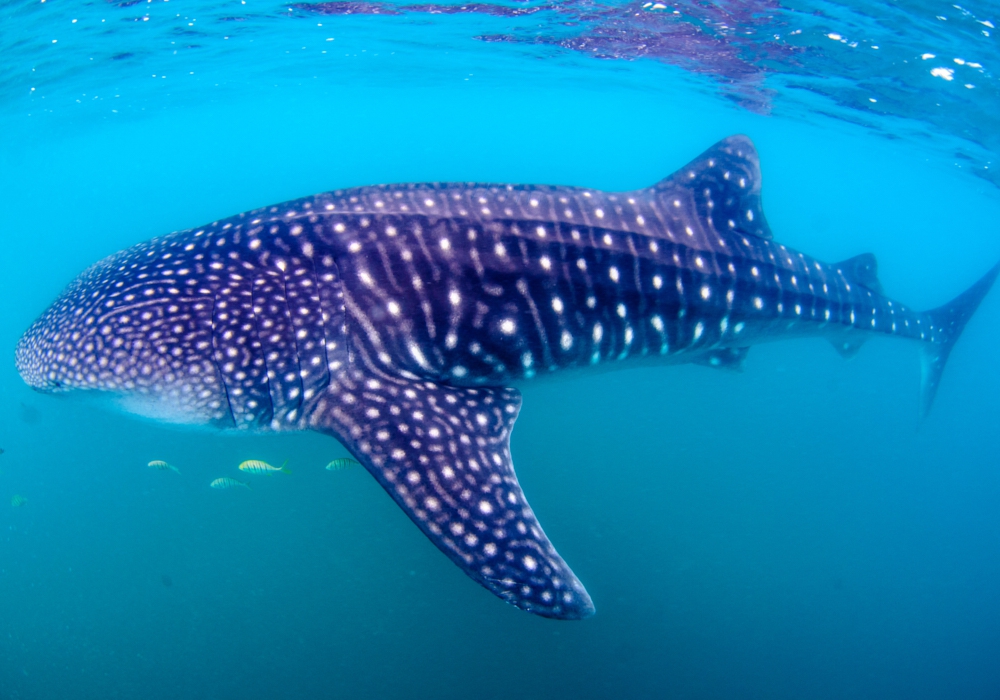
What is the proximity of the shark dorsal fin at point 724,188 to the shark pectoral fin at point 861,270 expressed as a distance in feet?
6.05

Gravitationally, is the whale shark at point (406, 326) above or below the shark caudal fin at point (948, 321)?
above

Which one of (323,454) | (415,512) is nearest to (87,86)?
(323,454)

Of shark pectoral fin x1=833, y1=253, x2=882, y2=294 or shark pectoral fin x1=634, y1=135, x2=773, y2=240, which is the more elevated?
shark pectoral fin x1=634, y1=135, x2=773, y2=240

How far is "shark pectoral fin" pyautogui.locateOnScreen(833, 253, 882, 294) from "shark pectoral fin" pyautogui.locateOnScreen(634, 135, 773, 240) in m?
1.86

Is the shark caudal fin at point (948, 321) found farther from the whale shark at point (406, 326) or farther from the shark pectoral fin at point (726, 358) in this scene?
the whale shark at point (406, 326)

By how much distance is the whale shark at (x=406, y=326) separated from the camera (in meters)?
3.36

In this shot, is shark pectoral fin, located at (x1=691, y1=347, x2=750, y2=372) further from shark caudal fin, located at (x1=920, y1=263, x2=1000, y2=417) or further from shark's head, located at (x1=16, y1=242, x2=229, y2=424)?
shark's head, located at (x1=16, y1=242, x2=229, y2=424)

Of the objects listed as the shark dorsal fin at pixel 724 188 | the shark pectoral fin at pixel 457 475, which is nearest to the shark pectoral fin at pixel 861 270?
the shark dorsal fin at pixel 724 188

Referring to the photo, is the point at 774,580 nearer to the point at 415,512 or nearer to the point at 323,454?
the point at 323,454

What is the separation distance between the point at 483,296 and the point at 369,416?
121 cm

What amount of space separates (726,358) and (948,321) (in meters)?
4.82

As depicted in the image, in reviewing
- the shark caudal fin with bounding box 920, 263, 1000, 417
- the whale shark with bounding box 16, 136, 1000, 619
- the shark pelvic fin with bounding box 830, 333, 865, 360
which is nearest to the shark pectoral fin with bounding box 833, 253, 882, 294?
the shark pelvic fin with bounding box 830, 333, 865, 360

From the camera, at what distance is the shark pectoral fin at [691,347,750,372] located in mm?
5953

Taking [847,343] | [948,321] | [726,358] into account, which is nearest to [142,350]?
[726,358]
